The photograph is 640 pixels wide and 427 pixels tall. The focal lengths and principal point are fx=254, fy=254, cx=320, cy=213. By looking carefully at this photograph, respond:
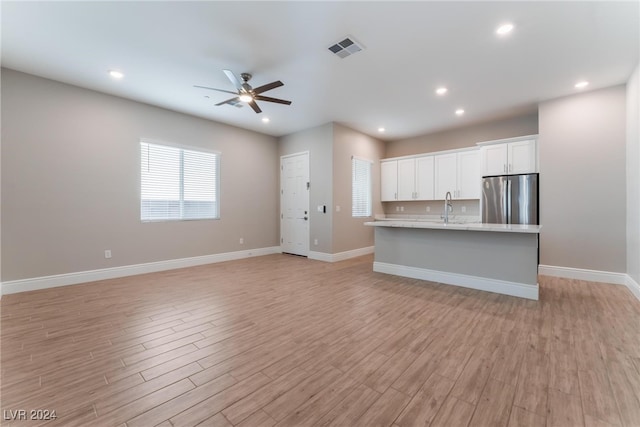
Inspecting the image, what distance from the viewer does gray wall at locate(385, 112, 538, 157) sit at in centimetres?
533

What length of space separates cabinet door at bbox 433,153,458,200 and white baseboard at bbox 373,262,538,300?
2.77 m

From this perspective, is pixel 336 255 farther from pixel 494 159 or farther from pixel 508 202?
pixel 494 159

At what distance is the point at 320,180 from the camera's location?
234 inches

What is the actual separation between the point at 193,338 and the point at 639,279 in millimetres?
5499

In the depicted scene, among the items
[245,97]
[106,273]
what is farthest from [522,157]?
[106,273]

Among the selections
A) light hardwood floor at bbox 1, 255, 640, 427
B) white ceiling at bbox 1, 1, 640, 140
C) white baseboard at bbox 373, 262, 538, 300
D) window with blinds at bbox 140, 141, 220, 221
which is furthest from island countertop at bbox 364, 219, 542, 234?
window with blinds at bbox 140, 141, 220, 221

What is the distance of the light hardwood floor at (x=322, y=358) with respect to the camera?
4.91 ft

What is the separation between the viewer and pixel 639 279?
11.0 ft

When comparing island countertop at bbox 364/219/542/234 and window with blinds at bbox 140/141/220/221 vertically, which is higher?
window with blinds at bbox 140/141/220/221

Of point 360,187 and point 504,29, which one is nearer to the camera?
point 504,29

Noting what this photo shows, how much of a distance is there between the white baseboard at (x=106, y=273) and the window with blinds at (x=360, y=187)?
119 inches

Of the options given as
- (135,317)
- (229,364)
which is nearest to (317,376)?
(229,364)

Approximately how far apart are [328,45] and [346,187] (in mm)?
3437

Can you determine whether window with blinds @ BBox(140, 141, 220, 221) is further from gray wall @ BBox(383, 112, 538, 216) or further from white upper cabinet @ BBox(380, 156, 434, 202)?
gray wall @ BBox(383, 112, 538, 216)
